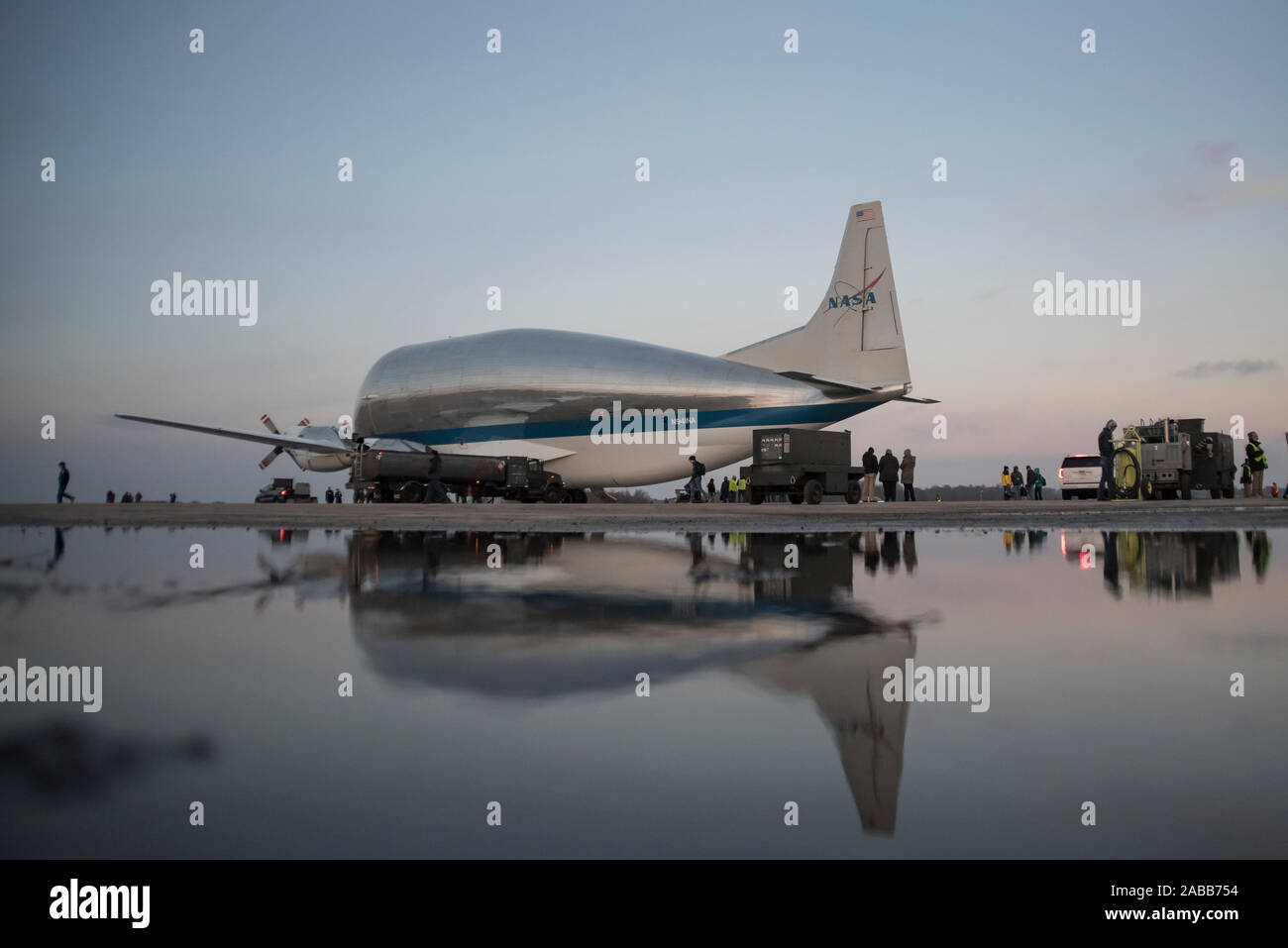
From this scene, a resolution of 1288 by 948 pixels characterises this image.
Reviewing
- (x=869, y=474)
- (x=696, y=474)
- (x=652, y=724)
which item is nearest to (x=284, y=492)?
(x=696, y=474)

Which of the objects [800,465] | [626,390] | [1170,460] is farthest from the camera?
[626,390]

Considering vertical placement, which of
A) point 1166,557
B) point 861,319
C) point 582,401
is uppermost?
point 861,319

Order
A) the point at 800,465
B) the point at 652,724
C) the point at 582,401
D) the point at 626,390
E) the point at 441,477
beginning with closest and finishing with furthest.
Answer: the point at 652,724 < the point at 800,465 < the point at 441,477 < the point at 626,390 < the point at 582,401

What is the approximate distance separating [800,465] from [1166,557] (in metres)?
23.6

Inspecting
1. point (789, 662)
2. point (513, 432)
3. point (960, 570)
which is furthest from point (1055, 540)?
point (513, 432)

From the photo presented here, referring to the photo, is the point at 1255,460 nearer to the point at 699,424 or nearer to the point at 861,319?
the point at 861,319

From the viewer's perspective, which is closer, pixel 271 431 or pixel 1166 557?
pixel 1166 557

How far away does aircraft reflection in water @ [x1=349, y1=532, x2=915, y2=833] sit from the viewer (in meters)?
4.06

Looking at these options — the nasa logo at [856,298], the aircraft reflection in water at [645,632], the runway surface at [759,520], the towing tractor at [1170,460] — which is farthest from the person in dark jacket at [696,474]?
the aircraft reflection in water at [645,632]

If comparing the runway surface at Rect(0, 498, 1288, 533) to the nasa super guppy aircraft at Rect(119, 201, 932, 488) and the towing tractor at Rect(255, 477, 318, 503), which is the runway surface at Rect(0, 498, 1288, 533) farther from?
the towing tractor at Rect(255, 477, 318, 503)

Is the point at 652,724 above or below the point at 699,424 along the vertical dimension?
below

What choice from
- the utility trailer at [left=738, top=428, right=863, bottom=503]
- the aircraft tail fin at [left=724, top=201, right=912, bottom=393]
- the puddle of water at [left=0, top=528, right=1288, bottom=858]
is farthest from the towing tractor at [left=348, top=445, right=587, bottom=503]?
the puddle of water at [left=0, top=528, right=1288, bottom=858]

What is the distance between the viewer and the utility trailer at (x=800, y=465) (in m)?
35.0

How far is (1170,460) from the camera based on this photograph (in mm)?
38719
